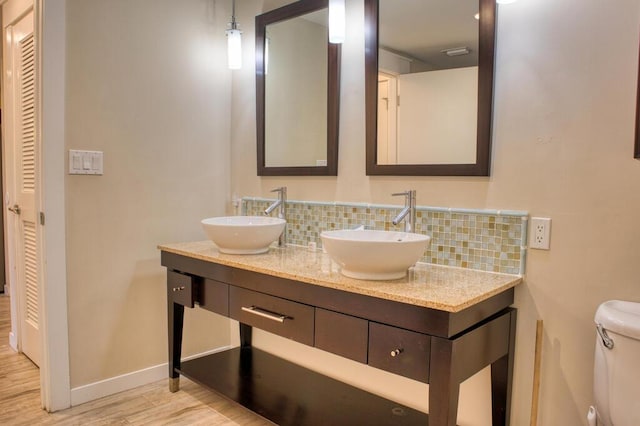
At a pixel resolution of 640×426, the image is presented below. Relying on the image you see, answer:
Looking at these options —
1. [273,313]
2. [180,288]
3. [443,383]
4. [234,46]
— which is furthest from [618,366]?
[234,46]

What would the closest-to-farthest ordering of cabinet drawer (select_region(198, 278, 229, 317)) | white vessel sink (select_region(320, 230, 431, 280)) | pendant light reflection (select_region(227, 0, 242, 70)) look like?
white vessel sink (select_region(320, 230, 431, 280)) → cabinet drawer (select_region(198, 278, 229, 317)) → pendant light reflection (select_region(227, 0, 242, 70))

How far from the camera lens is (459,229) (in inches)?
69.3

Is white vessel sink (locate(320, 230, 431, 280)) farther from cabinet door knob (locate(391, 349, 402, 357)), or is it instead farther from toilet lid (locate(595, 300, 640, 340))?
toilet lid (locate(595, 300, 640, 340))

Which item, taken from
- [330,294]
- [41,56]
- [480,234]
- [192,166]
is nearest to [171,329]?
[192,166]

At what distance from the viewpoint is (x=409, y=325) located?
1.33m

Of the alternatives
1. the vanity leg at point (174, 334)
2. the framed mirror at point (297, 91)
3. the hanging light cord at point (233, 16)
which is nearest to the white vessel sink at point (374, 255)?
the framed mirror at point (297, 91)

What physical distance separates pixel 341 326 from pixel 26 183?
6.72 feet

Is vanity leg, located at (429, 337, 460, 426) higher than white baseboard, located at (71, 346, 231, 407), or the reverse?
vanity leg, located at (429, 337, 460, 426)

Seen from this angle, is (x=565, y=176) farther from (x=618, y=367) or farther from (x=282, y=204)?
(x=282, y=204)

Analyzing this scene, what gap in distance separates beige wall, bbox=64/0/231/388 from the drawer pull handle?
843 millimetres

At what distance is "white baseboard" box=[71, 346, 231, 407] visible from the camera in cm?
216

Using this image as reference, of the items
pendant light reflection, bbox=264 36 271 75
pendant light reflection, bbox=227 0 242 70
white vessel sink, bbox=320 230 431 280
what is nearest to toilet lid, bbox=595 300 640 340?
white vessel sink, bbox=320 230 431 280

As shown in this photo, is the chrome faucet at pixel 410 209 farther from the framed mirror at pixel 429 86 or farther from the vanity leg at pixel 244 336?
the vanity leg at pixel 244 336

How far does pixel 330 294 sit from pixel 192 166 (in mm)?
1367
